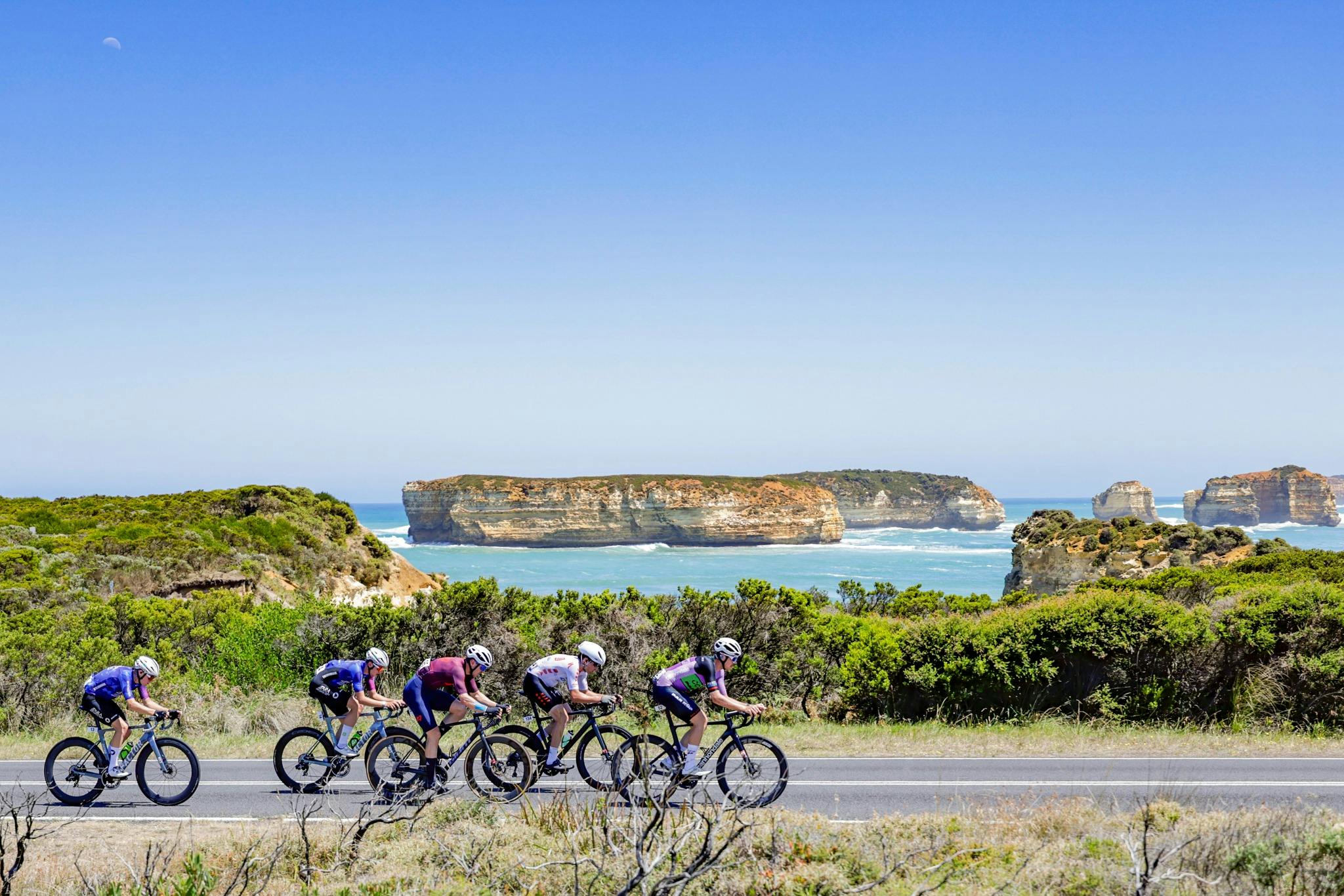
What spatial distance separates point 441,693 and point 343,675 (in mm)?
1133

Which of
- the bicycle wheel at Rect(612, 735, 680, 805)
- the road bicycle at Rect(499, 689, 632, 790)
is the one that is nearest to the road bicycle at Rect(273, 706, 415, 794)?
the road bicycle at Rect(499, 689, 632, 790)

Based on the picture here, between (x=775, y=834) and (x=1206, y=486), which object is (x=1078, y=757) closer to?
(x=775, y=834)

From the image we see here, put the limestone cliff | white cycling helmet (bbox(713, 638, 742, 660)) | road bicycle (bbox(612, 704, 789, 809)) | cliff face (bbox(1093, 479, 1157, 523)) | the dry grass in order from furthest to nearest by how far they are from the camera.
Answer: cliff face (bbox(1093, 479, 1157, 523))
the limestone cliff
white cycling helmet (bbox(713, 638, 742, 660))
road bicycle (bbox(612, 704, 789, 809))
the dry grass

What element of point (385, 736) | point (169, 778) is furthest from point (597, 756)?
point (169, 778)

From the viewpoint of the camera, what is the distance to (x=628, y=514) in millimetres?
118938

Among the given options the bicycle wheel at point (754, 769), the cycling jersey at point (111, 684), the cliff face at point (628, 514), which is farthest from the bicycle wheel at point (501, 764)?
the cliff face at point (628, 514)

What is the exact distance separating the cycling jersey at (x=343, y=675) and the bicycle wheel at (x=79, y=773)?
2.46 metres

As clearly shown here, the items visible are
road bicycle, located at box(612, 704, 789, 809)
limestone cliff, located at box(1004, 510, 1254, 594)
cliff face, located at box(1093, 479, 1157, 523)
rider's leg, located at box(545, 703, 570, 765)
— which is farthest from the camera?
cliff face, located at box(1093, 479, 1157, 523)

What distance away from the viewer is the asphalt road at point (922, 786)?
9.67 m

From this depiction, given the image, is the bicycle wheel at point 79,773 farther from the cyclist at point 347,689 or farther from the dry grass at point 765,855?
the cyclist at point 347,689

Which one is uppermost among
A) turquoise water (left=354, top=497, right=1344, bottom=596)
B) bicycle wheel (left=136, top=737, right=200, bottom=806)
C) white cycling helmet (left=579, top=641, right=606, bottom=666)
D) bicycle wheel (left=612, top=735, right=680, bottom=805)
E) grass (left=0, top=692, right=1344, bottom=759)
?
white cycling helmet (left=579, top=641, right=606, bottom=666)

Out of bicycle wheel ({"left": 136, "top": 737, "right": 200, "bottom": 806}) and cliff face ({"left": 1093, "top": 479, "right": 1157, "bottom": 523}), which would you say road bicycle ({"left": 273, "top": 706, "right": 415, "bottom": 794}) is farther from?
cliff face ({"left": 1093, "top": 479, "right": 1157, "bottom": 523})

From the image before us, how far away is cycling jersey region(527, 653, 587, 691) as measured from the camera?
9656mm

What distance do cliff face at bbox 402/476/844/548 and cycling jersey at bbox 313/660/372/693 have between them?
106964 millimetres
